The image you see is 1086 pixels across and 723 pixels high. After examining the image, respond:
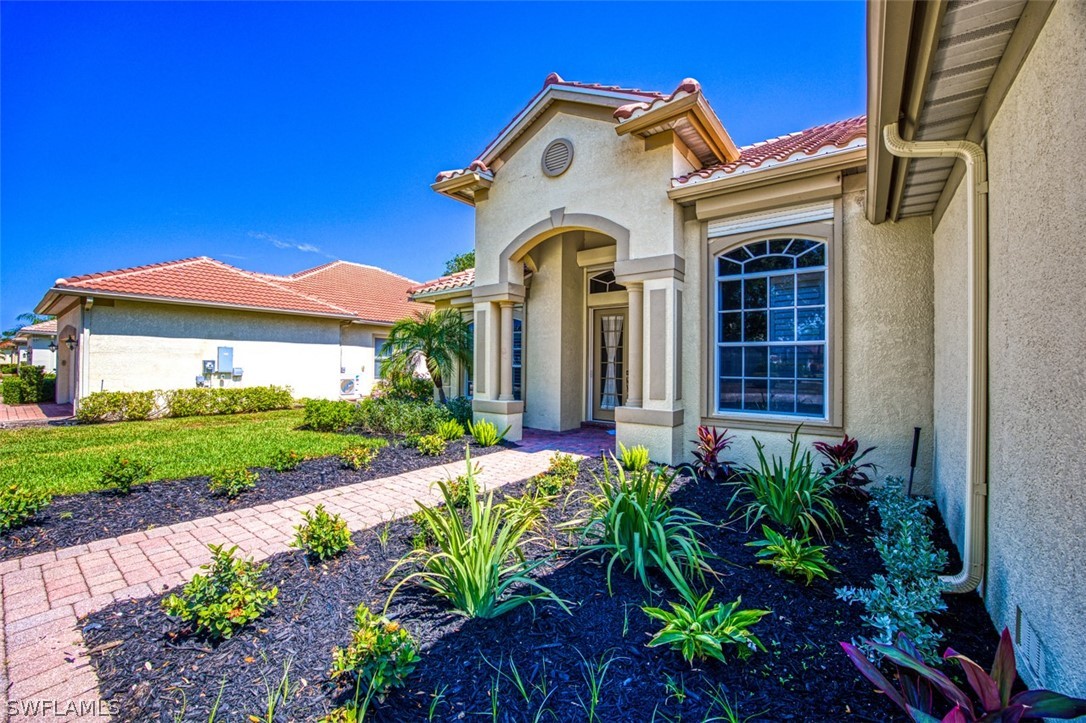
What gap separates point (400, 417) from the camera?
1006cm

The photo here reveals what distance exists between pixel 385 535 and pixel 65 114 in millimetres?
16892

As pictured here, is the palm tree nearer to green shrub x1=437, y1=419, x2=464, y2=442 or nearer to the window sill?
green shrub x1=437, y1=419, x2=464, y2=442

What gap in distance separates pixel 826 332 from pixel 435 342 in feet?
27.5

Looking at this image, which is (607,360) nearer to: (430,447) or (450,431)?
(450,431)

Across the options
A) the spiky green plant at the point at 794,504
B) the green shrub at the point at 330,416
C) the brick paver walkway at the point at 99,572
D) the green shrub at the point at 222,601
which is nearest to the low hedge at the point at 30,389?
the green shrub at the point at 330,416

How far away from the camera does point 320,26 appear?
8922mm

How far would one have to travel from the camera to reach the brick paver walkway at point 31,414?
13.1m

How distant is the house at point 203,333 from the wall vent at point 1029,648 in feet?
60.1

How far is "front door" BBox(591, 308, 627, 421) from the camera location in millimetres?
10977

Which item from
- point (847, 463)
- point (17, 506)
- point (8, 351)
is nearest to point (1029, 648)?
point (847, 463)

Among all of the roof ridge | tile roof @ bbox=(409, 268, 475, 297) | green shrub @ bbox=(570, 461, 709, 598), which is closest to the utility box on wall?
the roof ridge

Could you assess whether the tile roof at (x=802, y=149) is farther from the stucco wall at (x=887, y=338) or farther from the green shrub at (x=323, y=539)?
the green shrub at (x=323, y=539)

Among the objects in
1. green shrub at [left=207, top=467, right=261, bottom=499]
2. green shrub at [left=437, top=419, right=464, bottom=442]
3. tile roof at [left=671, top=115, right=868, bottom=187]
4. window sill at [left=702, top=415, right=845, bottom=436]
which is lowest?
green shrub at [left=207, top=467, right=261, bottom=499]

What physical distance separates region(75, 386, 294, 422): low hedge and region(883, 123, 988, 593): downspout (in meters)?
17.8
